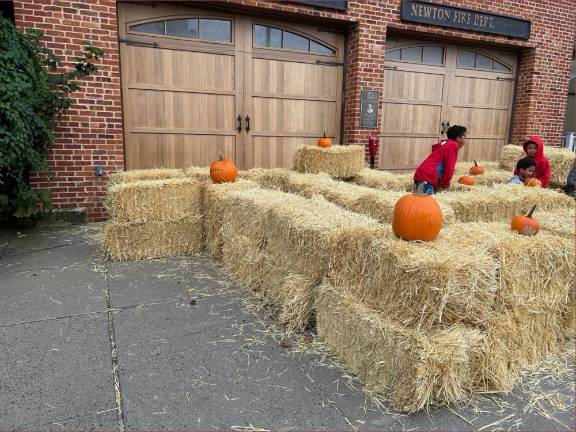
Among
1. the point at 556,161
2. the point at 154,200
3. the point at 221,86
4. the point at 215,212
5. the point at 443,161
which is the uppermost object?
the point at 221,86

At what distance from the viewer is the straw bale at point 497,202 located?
4582 mm

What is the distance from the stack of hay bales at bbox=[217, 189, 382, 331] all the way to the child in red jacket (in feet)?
6.68

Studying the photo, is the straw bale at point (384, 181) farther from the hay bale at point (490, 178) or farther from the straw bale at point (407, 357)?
the straw bale at point (407, 357)

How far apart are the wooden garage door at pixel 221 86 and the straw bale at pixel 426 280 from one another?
542 cm

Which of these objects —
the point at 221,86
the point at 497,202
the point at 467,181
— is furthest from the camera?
the point at 221,86

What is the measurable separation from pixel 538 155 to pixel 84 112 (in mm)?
6535

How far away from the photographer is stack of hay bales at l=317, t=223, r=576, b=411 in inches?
89.0

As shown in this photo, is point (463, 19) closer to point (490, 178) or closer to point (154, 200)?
point (490, 178)

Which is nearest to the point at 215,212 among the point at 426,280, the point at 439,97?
the point at 426,280

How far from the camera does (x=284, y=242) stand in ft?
11.7

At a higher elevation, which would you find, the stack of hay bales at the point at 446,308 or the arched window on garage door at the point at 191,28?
the arched window on garage door at the point at 191,28

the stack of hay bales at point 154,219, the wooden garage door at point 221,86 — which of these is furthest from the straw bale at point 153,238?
the wooden garage door at point 221,86

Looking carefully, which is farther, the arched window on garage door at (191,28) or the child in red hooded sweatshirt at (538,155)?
the arched window on garage door at (191,28)

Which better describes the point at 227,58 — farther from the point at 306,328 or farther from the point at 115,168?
the point at 306,328
